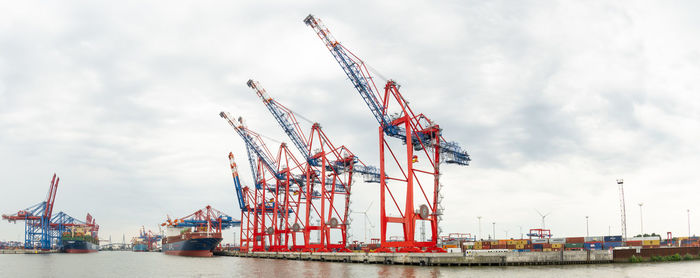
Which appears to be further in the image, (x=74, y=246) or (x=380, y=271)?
(x=74, y=246)

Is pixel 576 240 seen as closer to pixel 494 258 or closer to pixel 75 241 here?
pixel 494 258

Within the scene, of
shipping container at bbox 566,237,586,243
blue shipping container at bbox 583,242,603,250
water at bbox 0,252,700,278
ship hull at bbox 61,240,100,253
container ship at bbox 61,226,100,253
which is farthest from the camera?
ship hull at bbox 61,240,100,253

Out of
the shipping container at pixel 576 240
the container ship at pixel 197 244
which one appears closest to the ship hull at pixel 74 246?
the container ship at pixel 197 244

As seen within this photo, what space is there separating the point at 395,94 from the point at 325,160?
22.1m

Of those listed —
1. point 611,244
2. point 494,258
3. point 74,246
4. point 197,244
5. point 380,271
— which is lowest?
point 74,246

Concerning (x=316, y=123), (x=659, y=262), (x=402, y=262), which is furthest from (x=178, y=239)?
(x=659, y=262)

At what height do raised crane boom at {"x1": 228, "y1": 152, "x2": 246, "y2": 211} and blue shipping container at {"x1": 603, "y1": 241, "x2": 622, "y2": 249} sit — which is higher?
raised crane boom at {"x1": 228, "y1": 152, "x2": 246, "y2": 211}

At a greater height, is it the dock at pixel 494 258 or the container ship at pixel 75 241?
the dock at pixel 494 258

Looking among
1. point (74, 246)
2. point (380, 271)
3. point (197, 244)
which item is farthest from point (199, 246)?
point (380, 271)

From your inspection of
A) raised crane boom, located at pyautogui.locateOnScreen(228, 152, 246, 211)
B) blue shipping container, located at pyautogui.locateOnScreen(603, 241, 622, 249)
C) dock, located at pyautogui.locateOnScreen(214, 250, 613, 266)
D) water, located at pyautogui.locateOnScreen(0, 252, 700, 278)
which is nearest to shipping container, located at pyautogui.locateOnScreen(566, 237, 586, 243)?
blue shipping container, located at pyautogui.locateOnScreen(603, 241, 622, 249)

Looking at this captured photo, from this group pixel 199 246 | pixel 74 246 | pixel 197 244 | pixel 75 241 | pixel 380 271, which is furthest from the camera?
pixel 74 246

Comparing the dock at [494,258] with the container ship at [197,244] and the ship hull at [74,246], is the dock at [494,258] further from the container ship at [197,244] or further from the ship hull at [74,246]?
the ship hull at [74,246]

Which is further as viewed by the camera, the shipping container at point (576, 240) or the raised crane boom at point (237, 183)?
the raised crane boom at point (237, 183)

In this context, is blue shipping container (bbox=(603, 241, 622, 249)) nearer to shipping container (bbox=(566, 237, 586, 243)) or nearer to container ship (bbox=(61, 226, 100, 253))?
shipping container (bbox=(566, 237, 586, 243))
